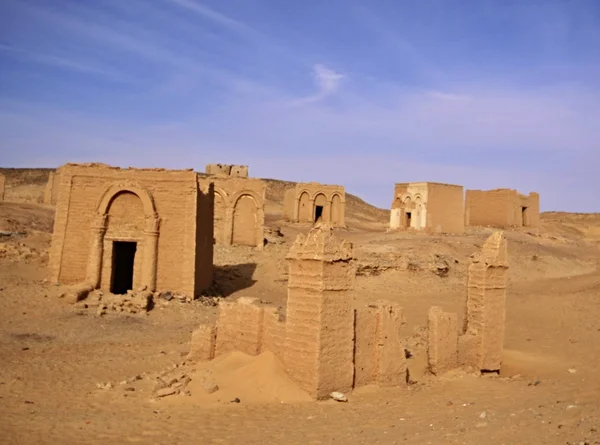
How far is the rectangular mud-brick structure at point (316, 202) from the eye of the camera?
3988 centimetres

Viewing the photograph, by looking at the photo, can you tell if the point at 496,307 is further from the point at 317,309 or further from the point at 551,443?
the point at 551,443

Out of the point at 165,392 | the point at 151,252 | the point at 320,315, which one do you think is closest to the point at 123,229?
the point at 151,252

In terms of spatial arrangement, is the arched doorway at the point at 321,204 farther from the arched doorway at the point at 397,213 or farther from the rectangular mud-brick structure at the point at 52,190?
the rectangular mud-brick structure at the point at 52,190

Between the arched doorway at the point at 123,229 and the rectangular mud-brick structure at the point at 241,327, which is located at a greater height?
the arched doorway at the point at 123,229

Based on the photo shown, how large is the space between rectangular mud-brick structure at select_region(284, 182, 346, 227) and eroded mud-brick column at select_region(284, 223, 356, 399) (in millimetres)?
30465

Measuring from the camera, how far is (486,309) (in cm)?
1149

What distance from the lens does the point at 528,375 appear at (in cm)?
1162

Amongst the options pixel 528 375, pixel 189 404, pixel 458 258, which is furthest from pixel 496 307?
pixel 458 258

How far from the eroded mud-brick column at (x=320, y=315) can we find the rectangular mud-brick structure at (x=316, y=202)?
30.5 meters

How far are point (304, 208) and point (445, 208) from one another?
994cm

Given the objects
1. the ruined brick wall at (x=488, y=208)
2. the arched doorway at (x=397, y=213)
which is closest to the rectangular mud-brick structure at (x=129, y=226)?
the arched doorway at (x=397, y=213)

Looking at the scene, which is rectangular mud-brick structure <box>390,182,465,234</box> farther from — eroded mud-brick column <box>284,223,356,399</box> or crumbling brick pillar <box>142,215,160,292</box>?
eroded mud-brick column <box>284,223,356,399</box>

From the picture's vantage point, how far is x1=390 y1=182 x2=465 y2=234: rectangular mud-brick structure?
1380 inches

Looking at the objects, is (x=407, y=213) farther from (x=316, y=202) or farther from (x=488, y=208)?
(x=488, y=208)
